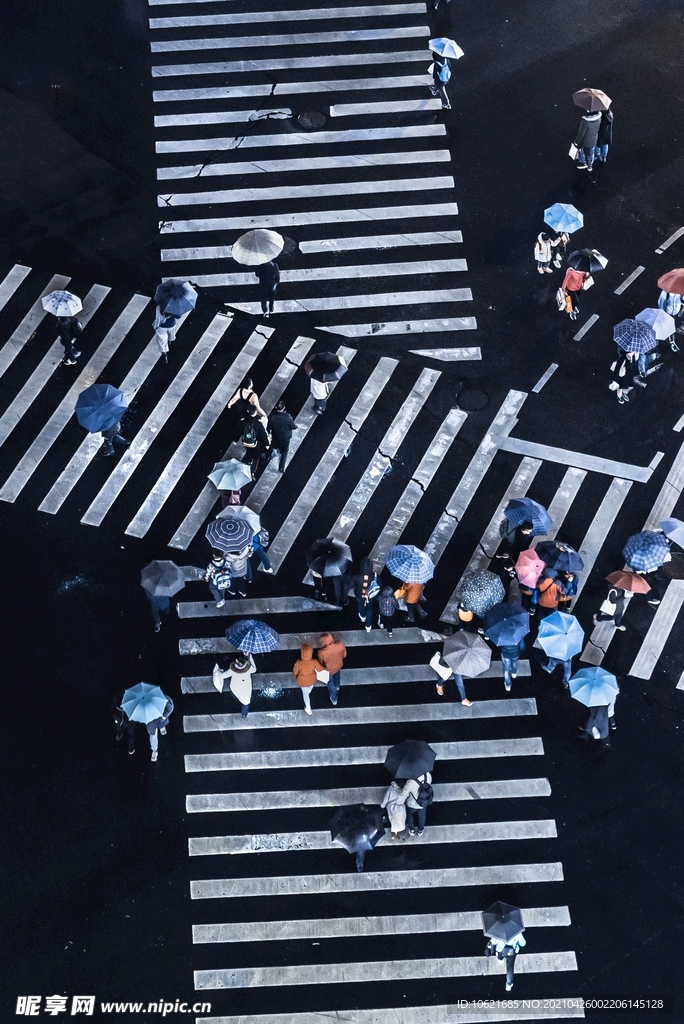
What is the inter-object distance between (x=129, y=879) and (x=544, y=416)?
42.5 feet

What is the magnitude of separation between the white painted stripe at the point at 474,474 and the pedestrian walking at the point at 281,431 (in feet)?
11.5

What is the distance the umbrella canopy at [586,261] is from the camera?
28.5 meters

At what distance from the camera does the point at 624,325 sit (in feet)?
89.9

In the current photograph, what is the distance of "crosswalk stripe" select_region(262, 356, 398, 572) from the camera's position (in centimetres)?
2631

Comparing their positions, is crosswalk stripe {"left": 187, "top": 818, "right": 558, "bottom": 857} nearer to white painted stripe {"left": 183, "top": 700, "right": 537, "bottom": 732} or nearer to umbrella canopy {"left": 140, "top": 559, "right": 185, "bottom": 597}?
white painted stripe {"left": 183, "top": 700, "right": 537, "bottom": 732}

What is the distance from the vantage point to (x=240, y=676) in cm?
2359

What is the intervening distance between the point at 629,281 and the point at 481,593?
9.83 metres

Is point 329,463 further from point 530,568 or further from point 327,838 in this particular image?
point 327,838

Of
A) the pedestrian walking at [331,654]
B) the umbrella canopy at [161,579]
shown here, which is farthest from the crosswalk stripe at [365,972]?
the umbrella canopy at [161,579]

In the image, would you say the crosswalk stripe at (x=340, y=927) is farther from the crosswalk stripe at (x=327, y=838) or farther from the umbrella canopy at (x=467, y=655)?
the umbrella canopy at (x=467, y=655)

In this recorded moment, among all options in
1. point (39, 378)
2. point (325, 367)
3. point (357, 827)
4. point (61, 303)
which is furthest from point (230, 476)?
point (357, 827)

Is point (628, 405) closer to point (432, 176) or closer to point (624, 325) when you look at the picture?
point (624, 325)

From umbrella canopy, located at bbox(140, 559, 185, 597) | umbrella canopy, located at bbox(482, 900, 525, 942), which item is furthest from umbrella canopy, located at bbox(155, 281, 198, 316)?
umbrella canopy, located at bbox(482, 900, 525, 942)

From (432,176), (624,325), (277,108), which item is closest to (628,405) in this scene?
(624,325)
